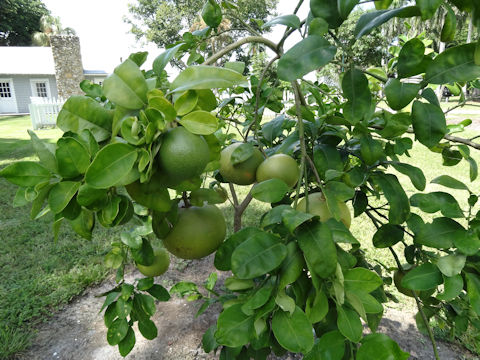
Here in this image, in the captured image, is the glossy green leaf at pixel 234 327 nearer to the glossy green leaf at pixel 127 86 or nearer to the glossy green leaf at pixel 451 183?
the glossy green leaf at pixel 127 86

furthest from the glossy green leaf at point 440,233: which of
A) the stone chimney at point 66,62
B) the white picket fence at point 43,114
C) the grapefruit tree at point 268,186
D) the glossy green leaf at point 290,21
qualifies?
the stone chimney at point 66,62

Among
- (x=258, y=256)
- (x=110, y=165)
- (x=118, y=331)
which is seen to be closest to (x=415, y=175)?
(x=258, y=256)

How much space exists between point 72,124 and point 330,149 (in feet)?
2.41

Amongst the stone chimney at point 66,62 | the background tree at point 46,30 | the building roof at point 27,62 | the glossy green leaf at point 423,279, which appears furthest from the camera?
the background tree at point 46,30

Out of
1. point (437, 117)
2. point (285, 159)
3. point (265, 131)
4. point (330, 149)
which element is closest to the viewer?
point (437, 117)

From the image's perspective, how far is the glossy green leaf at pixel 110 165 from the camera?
0.44 m

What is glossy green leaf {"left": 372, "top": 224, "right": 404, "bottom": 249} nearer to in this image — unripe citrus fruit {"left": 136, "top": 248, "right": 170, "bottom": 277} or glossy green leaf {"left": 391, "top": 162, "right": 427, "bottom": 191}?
glossy green leaf {"left": 391, "top": 162, "right": 427, "bottom": 191}

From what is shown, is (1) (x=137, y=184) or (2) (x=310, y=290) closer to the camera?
(1) (x=137, y=184)

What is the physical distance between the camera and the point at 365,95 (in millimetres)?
659

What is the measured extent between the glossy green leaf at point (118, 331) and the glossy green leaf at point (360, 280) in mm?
771

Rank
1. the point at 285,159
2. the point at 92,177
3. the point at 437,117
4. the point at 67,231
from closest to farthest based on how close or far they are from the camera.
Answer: the point at 92,177, the point at 437,117, the point at 285,159, the point at 67,231

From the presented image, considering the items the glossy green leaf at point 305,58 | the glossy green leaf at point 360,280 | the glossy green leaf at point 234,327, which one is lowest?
the glossy green leaf at point 234,327

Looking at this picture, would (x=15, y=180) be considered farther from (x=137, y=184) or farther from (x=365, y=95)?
(x=365, y=95)

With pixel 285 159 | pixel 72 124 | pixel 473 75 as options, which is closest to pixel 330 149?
pixel 285 159
